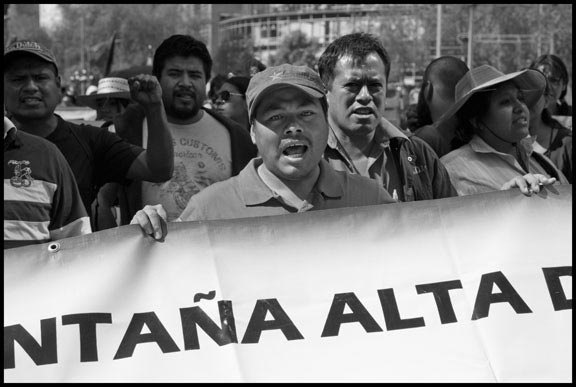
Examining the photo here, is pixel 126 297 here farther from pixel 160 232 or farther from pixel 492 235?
pixel 492 235

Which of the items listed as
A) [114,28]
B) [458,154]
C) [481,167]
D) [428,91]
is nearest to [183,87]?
[458,154]

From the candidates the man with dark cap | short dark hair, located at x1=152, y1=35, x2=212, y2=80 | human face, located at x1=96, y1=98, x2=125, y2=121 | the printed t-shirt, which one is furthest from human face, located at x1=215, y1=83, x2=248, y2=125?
the printed t-shirt

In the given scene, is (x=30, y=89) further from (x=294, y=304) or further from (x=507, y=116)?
(x=507, y=116)

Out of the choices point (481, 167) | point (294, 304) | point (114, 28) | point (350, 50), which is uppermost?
point (114, 28)

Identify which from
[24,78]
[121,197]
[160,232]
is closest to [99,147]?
[24,78]

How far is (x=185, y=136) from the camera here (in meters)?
5.44

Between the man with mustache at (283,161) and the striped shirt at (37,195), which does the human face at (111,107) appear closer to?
the striped shirt at (37,195)

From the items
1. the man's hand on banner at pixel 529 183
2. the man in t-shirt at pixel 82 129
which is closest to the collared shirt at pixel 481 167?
the man's hand on banner at pixel 529 183

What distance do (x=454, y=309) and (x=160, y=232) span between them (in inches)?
41.4

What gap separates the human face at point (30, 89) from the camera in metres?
4.68

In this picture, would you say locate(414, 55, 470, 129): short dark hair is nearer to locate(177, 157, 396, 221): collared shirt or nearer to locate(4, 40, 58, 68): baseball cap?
locate(4, 40, 58, 68): baseball cap

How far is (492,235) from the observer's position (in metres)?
3.84

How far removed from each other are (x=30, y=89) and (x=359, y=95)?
149 centimetres

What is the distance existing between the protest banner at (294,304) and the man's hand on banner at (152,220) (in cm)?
4
